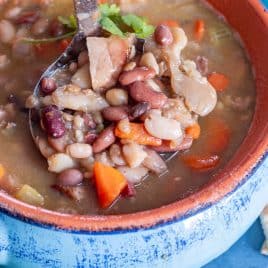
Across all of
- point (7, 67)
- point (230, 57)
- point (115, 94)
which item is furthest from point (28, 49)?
point (230, 57)

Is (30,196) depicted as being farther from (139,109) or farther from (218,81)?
(218,81)

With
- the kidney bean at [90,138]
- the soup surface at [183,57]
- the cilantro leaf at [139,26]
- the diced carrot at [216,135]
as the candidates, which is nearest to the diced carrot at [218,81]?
the soup surface at [183,57]

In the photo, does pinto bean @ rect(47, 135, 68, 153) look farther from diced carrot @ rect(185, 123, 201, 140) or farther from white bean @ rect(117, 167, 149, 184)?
diced carrot @ rect(185, 123, 201, 140)

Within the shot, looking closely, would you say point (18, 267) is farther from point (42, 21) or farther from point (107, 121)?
point (42, 21)

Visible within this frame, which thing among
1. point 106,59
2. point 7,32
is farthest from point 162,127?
→ point 7,32

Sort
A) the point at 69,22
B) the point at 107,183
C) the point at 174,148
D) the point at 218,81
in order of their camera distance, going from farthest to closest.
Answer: the point at 69,22 < the point at 218,81 < the point at 174,148 < the point at 107,183

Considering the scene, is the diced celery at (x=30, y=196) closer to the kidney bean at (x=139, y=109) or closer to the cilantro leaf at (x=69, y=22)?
the kidney bean at (x=139, y=109)

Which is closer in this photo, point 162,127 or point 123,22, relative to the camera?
point 162,127
